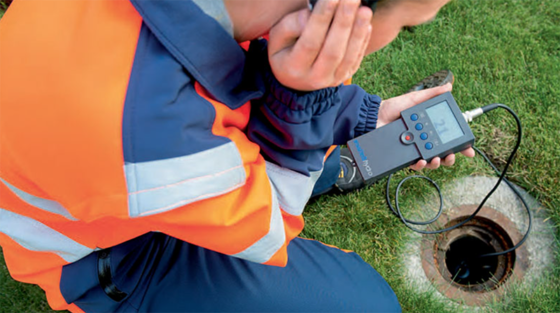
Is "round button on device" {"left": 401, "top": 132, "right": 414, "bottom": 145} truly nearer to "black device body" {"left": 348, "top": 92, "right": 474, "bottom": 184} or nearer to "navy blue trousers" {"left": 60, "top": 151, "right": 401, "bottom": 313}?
"black device body" {"left": 348, "top": 92, "right": 474, "bottom": 184}

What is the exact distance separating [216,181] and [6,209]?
0.50 metres

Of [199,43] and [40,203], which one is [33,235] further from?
[199,43]

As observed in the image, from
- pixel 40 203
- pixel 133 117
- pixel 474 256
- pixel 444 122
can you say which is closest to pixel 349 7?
pixel 133 117

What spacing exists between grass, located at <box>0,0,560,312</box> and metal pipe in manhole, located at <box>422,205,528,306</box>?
8 cm

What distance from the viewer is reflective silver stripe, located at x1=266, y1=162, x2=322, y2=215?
1.12 m

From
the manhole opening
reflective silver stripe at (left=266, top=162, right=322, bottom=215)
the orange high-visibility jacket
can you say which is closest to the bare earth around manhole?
the manhole opening

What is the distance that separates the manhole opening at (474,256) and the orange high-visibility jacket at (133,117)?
1.05 meters

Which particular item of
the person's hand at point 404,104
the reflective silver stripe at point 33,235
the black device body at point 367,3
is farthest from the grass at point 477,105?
the black device body at point 367,3

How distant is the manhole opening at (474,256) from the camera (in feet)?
5.62

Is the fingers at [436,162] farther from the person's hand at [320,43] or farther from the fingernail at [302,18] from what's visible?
the fingernail at [302,18]

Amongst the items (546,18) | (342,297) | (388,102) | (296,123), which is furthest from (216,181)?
(546,18)

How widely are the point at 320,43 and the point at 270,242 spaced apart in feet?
1.59

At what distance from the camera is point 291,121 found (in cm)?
99

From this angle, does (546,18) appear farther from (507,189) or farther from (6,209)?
(6,209)
